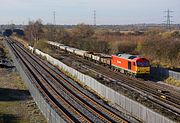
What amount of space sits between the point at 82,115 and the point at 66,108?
10.8 feet

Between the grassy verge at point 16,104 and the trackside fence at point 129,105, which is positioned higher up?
the trackside fence at point 129,105

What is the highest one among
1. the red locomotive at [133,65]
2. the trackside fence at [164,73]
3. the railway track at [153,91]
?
the red locomotive at [133,65]

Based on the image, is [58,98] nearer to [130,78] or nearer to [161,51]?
[130,78]

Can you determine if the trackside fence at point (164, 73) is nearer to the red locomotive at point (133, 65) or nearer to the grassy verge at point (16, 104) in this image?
the red locomotive at point (133, 65)

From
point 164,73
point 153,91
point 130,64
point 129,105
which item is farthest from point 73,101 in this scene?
point 164,73

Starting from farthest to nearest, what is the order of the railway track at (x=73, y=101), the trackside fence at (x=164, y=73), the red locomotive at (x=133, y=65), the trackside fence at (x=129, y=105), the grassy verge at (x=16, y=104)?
the red locomotive at (x=133, y=65) < the trackside fence at (x=164, y=73) < the grassy verge at (x=16, y=104) < the railway track at (x=73, y=101) < the trackside fence at (x=129, y=105)

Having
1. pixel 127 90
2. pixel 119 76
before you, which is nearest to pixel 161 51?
pixel 119 76

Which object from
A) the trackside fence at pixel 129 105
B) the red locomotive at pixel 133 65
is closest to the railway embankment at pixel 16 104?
the trackside fence at pixel 129 105

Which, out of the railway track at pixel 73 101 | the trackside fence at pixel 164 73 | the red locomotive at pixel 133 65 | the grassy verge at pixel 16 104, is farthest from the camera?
the red locomotive at pixel 133 65

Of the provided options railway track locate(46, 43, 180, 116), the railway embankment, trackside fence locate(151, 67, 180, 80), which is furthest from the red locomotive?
the railway embankment

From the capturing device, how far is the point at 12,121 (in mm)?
28312

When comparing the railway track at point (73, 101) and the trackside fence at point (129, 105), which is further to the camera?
the railway track at point (73, 101)

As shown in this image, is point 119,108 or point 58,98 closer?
point 119,108

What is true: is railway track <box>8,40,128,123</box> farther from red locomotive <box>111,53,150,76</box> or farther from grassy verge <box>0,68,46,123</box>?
red locomotive <box>111,53,150,76</box>
